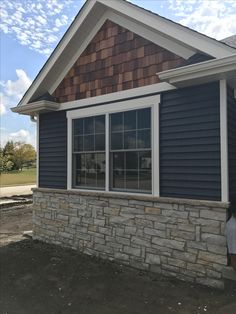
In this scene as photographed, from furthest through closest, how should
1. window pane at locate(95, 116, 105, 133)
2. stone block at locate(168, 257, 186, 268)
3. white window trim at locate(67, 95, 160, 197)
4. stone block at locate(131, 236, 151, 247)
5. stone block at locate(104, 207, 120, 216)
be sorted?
window pane at locate(95, 116, 105, 133) < stone block at locate(104, 207, 120, 216) < stone block at locate(131, 236, 151, 247) < white window trim at locate(67, 95, 160, 197) < stone block at locate(168, 257, 186, 268)

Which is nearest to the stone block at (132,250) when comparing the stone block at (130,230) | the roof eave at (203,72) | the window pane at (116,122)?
the stone block at (130,230)

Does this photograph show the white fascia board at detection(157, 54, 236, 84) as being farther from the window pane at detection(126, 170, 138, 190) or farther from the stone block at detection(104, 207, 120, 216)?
the stone block at detection(104, 207, 120, 216)

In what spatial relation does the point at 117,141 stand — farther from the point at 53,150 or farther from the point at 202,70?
the point at 202,70

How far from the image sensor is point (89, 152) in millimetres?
7031

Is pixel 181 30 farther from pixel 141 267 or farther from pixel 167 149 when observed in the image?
pixel 141 267

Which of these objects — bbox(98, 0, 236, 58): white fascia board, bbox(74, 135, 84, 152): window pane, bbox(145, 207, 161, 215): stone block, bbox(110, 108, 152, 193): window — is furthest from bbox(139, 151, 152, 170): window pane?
bbox(98, 0, 236, 58): white fascia board

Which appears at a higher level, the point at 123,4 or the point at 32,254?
the point at 123,4

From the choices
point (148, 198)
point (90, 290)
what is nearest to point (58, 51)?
point (148, 198)

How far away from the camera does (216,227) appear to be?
16.0ft

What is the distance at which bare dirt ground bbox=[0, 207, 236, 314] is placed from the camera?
4348mm

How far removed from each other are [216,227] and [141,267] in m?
1.83

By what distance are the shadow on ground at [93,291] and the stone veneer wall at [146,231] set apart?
0.89 ft

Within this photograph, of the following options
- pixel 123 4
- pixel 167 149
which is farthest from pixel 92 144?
pixel 123 4

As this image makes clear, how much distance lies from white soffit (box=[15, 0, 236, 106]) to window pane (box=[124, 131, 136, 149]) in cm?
180
